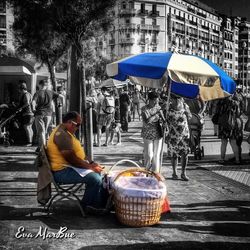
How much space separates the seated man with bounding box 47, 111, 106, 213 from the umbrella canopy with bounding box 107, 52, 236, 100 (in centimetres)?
121

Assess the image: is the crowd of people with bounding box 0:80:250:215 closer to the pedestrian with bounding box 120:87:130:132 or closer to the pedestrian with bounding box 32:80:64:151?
the pedestrian with bounding box 32:80:64:151

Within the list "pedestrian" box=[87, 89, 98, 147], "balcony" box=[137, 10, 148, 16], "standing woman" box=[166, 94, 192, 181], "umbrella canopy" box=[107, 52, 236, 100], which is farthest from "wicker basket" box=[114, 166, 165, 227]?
"balcony" box=[137, 10, 148, 16]

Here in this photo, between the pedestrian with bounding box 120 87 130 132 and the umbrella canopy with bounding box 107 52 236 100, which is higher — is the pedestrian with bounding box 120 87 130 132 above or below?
below

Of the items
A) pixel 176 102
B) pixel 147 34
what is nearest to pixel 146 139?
pixel 176 102

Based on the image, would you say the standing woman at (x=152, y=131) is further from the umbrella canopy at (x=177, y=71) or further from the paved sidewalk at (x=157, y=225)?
the umbrella canopy at (x=177, y=71)

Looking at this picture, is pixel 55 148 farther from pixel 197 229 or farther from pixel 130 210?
pixel 197 229

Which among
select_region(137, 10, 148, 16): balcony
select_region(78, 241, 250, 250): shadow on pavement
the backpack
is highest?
select_region(137, 10, 148, 16): balcony

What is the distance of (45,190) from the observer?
6293mm

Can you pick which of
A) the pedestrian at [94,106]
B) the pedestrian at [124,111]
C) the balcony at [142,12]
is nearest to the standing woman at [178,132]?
the pedestrian at [94,106]

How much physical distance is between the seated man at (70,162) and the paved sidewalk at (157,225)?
50 cm

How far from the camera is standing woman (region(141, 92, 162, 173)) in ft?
27.6

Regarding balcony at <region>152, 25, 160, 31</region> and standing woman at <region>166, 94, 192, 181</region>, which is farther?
balcony at <region>152, 25, 160, 31</region>

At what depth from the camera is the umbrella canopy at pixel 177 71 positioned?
657 cm

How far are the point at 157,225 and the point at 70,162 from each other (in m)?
1.42
